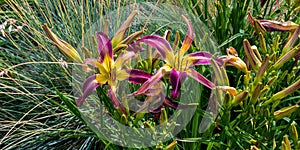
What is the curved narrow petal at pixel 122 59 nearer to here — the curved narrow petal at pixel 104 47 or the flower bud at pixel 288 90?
the curved narrow petal at pixel 104 47

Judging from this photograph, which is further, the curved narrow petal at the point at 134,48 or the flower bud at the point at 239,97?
the curved narrow petal at the point at 134,48

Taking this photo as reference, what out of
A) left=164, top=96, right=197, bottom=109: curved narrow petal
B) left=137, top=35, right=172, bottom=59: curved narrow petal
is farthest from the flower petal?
left=137, top=35, right=172, bottom=59: curved narrow petal

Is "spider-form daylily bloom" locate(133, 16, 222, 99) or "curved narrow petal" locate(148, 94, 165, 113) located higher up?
"spider-form daylily bloom" locate(133, 16, 222, 99)

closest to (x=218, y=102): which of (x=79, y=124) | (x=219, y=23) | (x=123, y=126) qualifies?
(x=123, y=126)

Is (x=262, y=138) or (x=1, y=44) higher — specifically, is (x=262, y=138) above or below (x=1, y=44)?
below

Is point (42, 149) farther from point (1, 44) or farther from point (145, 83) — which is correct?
point (145, 83)

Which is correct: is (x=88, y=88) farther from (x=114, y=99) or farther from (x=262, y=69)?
(x=262, y=69)

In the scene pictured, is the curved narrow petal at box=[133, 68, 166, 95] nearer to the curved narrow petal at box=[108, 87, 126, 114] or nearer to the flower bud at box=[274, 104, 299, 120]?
the curved narrow petal at box=[108, 87, 126, 114]

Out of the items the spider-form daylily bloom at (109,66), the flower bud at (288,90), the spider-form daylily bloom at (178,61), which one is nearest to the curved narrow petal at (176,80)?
the spider-form daylily bloom at (178,61)

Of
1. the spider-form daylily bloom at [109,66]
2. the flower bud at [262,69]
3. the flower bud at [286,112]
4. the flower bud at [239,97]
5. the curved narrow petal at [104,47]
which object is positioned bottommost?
the flower bud at [286,112]
